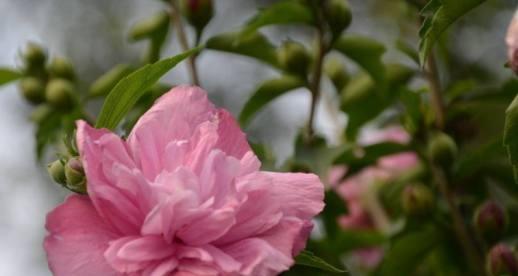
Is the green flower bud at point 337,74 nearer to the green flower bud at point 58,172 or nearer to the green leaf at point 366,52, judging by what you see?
the green leaf at point 366,52

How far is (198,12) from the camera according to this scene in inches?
46.8

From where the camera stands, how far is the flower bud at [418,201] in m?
1.18

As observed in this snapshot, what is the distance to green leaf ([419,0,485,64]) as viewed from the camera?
2.67 feet

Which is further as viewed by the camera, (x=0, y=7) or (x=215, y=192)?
(x=0, y=7)

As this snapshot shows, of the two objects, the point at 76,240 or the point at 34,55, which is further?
the point at 34,55

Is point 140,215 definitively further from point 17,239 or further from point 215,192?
point 17,239

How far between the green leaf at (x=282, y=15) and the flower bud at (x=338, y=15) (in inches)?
0.8

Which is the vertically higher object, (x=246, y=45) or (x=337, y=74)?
(x=246, y=45)

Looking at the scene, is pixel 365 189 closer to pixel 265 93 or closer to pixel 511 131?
pixel 265 93

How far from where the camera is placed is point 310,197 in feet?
2.48

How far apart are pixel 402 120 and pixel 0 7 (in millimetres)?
4487

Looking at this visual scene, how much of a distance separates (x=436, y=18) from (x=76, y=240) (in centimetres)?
32

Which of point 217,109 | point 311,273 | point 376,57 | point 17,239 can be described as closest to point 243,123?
point 376,57

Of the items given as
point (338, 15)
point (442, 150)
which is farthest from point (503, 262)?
point (338, 15)
